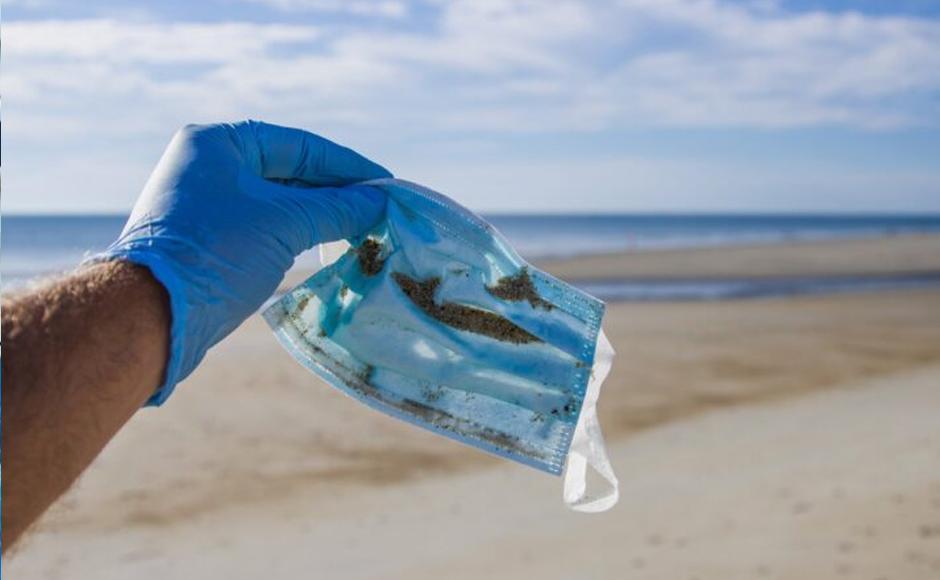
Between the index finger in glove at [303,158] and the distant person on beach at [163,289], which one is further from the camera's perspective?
the index finger in glove at [303,158]

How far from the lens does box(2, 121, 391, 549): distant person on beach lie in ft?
4.50

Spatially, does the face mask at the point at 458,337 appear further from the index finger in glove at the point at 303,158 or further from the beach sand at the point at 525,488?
the beach sand at the point at 525,488

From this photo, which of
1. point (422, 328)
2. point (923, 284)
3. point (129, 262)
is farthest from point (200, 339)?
point (923, 284)

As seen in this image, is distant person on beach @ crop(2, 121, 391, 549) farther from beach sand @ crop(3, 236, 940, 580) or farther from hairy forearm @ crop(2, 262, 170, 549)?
beach sand @ crop(3, 236, 940, 580)

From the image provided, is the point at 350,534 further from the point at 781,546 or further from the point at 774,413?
the point at 774,413

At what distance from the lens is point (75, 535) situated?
643cm

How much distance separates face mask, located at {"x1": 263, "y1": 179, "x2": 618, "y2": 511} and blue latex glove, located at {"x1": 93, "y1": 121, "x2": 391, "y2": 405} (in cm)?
13

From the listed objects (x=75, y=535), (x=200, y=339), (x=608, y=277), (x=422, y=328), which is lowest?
(x=608, y=277)

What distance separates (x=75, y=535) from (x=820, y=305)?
14.1 m

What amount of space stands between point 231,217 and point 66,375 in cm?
62

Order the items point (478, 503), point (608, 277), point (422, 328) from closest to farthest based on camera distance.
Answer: point (422, 328) < point (478, 503) < point (608, 277)

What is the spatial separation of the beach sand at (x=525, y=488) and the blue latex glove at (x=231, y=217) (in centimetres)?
157

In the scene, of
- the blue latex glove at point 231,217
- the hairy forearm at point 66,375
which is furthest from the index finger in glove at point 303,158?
the hairy forearm at point 66,375

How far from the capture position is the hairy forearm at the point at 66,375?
4.42 feet
